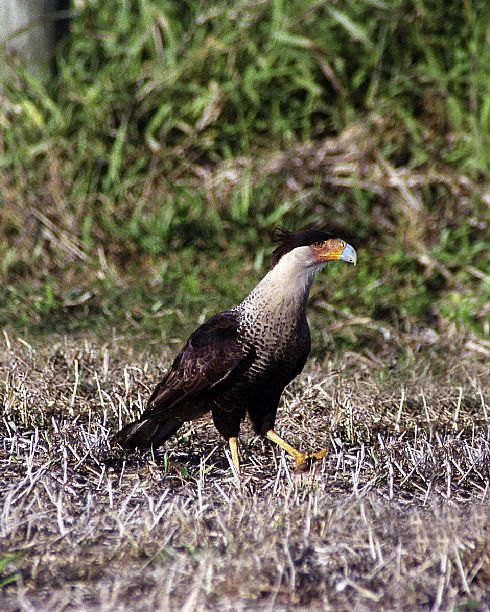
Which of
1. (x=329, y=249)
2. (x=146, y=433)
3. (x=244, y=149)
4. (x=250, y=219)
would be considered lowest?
(x=250, y=219)

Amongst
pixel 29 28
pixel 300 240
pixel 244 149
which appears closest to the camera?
pixel 300 240

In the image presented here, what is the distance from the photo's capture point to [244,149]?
21.7 feet

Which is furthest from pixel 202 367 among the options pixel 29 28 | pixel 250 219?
pixel 29 28

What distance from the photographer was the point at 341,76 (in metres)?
6.74

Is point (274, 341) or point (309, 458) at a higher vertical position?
point (274, 341)

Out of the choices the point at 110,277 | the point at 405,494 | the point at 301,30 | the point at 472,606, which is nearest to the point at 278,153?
the point at 301,30

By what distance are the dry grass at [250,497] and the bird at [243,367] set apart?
12cm

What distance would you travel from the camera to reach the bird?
3557 mm

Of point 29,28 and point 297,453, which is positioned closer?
point 297,453

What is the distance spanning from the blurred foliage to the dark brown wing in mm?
2019

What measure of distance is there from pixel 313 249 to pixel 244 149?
2962 millimetres

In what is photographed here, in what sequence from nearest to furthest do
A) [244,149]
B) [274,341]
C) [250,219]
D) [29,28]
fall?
1. [274,341]
2. [250,219]
3. [29,28]
4. [244,149]

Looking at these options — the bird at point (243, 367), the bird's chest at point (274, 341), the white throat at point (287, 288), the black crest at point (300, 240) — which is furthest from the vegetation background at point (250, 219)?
the black crest at point (300, 240)

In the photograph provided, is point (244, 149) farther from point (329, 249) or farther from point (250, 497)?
point (250, 497)
